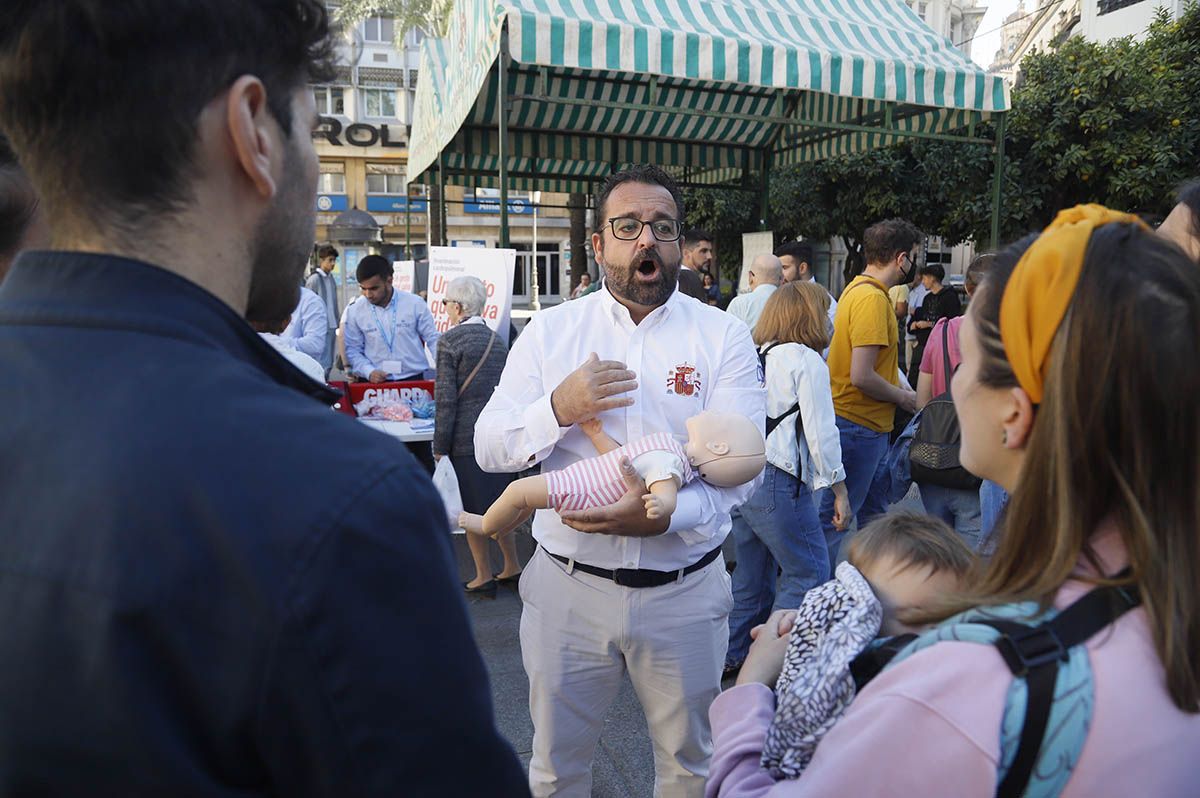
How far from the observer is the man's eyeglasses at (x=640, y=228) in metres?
2.67

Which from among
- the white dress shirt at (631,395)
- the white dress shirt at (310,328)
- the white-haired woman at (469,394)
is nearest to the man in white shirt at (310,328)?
the white dress shirt at (310,328)

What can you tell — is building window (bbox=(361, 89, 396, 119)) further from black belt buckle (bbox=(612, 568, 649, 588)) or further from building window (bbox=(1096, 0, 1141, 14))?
black belt buckle (bbox=(612, 568, 649, 588))

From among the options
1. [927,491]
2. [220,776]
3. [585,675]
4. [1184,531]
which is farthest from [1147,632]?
[927,491]

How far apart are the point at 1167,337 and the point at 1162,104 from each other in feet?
52.0

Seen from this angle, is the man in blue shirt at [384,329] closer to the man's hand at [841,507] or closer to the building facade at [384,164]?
the man's hand at [841,507]

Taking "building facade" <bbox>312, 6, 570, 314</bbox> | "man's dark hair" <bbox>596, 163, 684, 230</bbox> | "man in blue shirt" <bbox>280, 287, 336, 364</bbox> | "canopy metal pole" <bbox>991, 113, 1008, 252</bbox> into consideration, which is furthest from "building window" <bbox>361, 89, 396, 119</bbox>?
"man's dark hair" <bbox>596, 163, 684, 230</bbox>

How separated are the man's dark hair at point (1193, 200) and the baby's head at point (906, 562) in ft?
6.08

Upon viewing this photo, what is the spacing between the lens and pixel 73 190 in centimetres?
87

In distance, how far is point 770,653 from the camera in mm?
1536

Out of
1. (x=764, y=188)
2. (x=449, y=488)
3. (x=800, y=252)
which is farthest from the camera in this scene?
(x=764, y=188)

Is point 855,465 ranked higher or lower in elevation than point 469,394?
lower

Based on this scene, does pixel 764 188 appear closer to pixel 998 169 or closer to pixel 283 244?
pixel 998 169

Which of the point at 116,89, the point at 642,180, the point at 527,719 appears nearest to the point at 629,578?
the point at 642,180

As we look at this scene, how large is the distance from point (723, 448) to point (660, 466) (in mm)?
211
